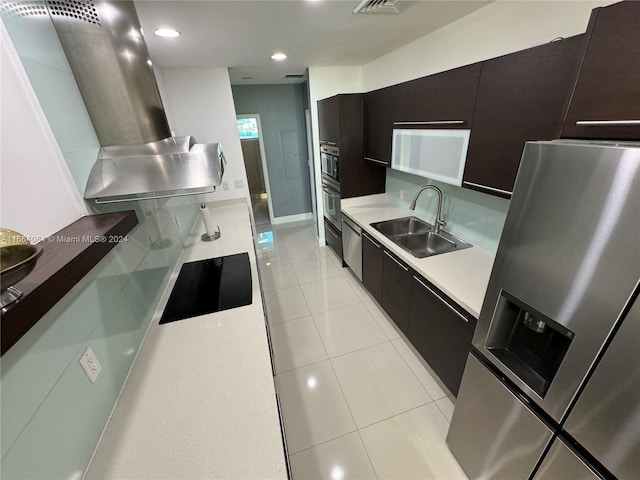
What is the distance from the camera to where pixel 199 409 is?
914 millimetres

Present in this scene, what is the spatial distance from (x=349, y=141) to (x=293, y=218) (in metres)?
2.57

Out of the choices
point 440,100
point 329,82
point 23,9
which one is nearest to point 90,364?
point 23,9

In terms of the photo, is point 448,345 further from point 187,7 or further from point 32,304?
point 187,7

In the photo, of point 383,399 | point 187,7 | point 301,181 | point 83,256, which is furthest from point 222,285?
point 301,181

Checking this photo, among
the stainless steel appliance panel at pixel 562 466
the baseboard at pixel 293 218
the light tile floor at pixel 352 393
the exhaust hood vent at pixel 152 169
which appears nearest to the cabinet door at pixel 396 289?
the light tile floor at pixel 352 393

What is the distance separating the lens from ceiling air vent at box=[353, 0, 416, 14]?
154 centimetres

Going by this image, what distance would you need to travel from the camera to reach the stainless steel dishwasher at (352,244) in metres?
2.80

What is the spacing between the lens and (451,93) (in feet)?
5.23

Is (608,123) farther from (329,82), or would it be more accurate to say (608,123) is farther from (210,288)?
(329,82)

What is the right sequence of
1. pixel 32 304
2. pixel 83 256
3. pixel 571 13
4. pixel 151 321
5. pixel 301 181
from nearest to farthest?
1. pixel 32 304
2. pixel 83 256
3. pixel 571 13
4. pixel 151 321
5. pixel 301 181

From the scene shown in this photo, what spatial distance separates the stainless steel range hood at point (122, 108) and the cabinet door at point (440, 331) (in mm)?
1476

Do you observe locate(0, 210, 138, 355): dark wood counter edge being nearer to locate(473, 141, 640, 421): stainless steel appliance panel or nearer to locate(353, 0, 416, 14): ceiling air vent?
locate(473, 141, 640, 421): stainless steel appliance panel

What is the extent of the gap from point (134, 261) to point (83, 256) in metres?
0.58

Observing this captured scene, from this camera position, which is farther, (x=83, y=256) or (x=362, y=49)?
(x=362, y=49)
